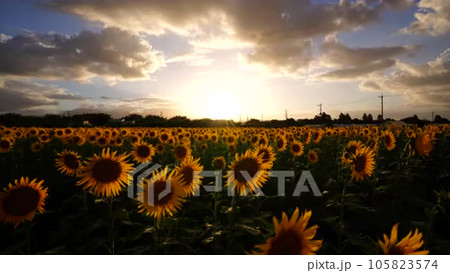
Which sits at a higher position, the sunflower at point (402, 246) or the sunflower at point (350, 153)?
the sunflower at point (350, 153)

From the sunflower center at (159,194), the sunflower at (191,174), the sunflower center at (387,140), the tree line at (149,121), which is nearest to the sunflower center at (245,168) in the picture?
the sunflower at (191,174)

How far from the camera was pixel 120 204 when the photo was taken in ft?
19.5

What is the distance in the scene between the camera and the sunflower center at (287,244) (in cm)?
184

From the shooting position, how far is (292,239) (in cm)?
188

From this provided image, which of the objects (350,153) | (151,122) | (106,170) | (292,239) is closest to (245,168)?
(106,170)

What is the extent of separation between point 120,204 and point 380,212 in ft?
14.0

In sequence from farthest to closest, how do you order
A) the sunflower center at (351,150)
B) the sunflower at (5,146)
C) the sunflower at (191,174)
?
the sunflower at (5,146)
the sunflower center at (351,150)
the sunflower at (191,174)

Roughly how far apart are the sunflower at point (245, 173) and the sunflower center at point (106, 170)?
1359 mm

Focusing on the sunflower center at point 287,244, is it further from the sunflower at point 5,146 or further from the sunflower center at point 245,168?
the sunflower at point 5,146

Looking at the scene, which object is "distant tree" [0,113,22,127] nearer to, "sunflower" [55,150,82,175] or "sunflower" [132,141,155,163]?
"sunflower" [132,141,155,163]

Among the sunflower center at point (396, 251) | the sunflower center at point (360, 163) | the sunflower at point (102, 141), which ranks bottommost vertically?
the sunflower center at point (396, 251)

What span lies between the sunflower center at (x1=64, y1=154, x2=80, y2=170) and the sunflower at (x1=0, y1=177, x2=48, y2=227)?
2.00 m

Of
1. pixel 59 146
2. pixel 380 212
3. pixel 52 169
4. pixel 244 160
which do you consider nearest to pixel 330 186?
pixel 380 212

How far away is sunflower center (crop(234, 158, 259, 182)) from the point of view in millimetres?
4227
